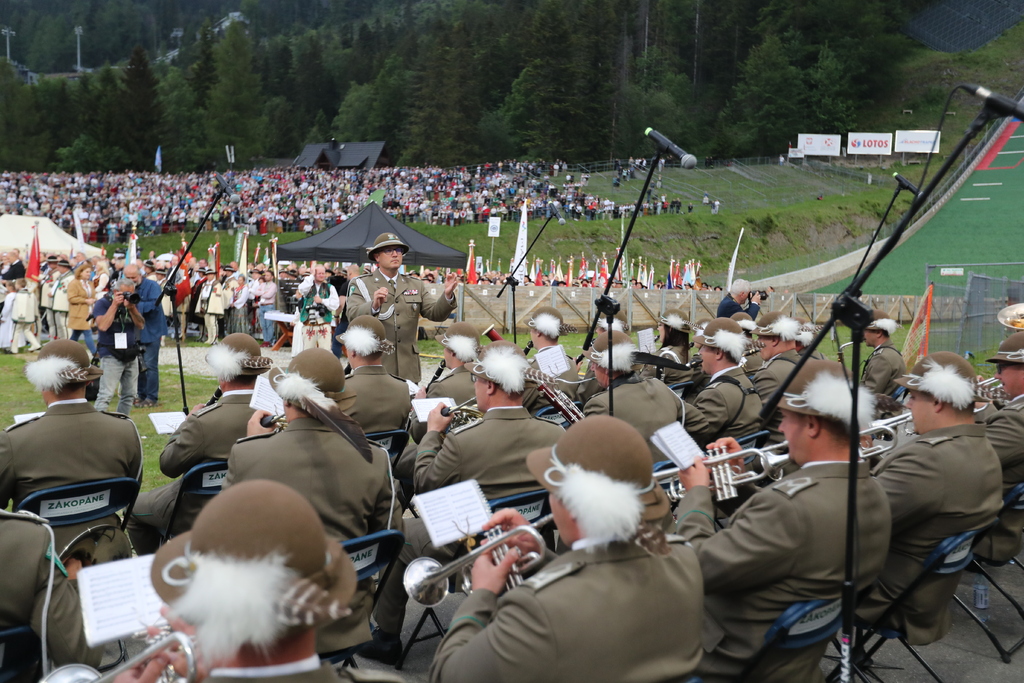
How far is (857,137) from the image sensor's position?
68.1 m

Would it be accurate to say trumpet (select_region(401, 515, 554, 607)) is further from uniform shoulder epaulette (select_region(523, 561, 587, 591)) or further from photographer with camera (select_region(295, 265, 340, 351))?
photographer with camera (select_region(295, 265, 340, 351))

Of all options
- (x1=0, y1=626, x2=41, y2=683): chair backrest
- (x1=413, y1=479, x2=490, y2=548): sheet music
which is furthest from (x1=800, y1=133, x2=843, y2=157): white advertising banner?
(x1=0, y1=626, x2=41, y2=683): chair backrest

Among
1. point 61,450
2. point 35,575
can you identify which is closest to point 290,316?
point 61,450

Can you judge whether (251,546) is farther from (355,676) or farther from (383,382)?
(383,382)

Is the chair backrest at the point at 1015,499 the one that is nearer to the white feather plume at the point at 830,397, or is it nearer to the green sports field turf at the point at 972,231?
the white feather plume at the point at 830,397

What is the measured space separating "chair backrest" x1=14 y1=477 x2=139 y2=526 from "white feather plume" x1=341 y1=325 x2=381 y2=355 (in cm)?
206

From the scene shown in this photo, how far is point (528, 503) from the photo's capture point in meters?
4.36

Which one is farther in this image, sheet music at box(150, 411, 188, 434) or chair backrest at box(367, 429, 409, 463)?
chair backrest at box(367, 429, 409, 463)

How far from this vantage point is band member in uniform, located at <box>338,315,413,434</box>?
5852mm

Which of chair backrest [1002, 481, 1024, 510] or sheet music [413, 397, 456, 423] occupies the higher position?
sheet music [413, 397, 456, 423]

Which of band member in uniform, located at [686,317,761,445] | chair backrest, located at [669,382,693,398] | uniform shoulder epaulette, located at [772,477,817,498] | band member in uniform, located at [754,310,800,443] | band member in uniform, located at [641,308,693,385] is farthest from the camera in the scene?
band member in uniform, located at [641,308,693,385]

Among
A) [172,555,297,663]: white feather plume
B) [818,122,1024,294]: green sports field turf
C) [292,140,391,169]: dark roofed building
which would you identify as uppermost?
[292,140,391,169]: dark roofed building

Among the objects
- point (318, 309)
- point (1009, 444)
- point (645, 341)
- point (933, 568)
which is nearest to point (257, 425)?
point (933, 568)

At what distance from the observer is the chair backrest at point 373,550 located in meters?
3.40
